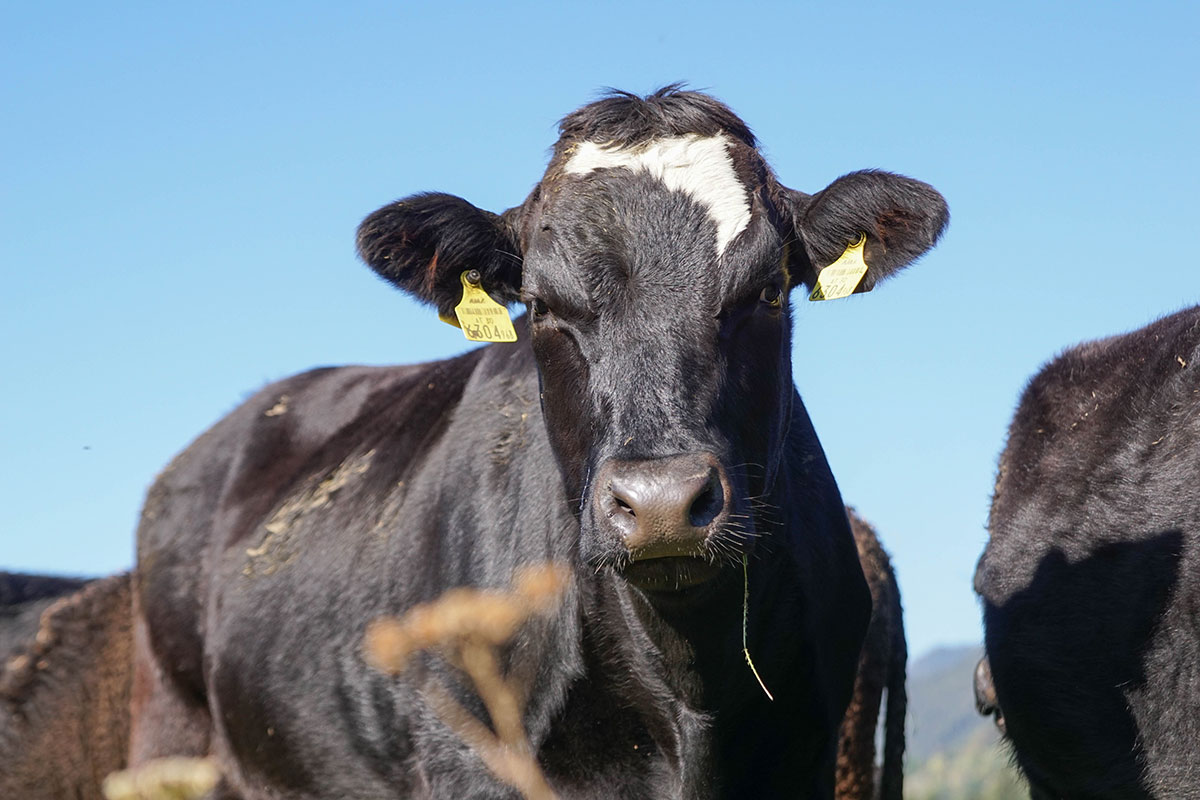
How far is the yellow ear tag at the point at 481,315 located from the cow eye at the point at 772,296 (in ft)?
3.88

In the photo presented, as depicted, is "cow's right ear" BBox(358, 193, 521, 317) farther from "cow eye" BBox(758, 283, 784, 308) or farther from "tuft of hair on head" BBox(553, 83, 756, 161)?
"cow eye" BBox(758, 283, 784, 308)

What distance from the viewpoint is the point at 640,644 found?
5.26 meters

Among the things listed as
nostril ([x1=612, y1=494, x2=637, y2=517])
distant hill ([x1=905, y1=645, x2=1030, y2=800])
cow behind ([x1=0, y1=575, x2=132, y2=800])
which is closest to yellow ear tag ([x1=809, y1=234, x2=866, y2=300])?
nostril ([x1=612, y1=494, x2=637, y2=517])

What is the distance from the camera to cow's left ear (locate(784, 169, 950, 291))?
18.1 ft

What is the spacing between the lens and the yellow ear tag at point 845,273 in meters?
5.59

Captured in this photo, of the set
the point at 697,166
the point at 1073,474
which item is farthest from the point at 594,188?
the point at 1073,474

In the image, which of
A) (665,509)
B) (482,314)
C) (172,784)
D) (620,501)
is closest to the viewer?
(172,784)

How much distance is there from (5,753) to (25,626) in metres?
1.20

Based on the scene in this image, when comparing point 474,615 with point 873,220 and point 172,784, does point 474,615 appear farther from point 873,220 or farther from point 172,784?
point 873,220

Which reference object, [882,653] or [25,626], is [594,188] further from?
[25,626]

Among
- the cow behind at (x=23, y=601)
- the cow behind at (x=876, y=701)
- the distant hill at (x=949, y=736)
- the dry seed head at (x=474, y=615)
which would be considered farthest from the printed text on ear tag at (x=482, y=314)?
the cow behind at (x=23, y=601)

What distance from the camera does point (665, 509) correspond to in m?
4.24

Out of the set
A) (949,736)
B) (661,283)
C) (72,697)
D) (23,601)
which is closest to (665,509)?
(661,283)

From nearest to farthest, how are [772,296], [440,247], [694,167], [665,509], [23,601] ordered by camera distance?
[665,509], [772,296], [694,167], [440,247], [23,601]
